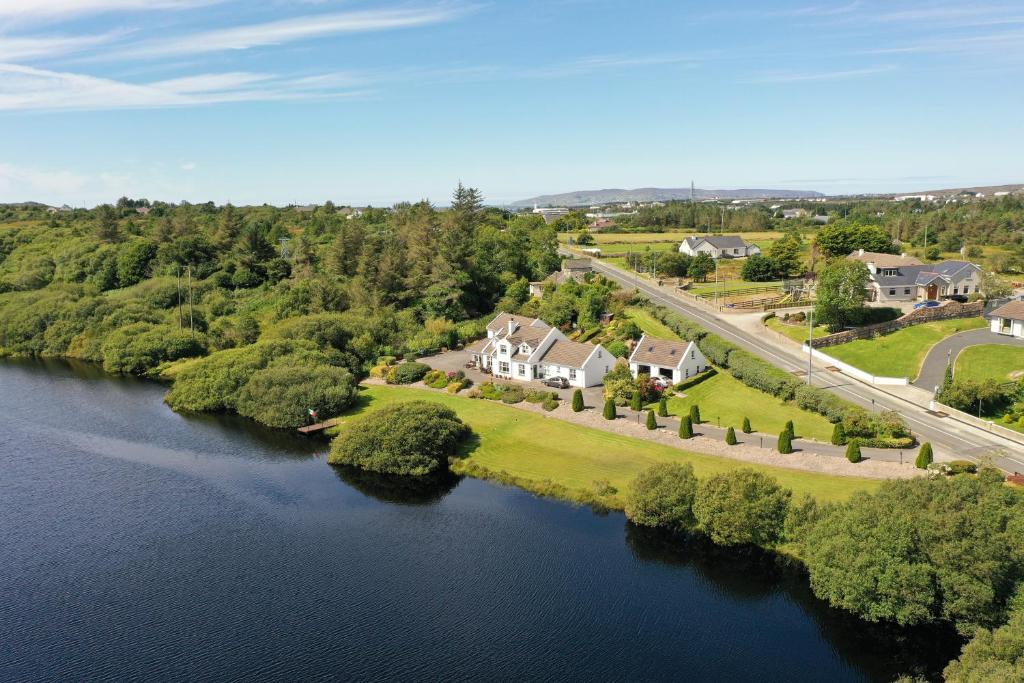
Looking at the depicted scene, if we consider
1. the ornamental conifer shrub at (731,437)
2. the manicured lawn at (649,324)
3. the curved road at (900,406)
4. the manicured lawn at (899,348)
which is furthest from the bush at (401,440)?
the manicured lawn at (899,348)

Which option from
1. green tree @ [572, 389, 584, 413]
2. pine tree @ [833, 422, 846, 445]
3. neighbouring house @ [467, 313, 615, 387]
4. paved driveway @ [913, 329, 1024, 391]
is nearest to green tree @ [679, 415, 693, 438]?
pine tree @ [833, 422, 846, 445]

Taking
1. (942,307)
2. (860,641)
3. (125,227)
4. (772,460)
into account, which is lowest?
(860,641)

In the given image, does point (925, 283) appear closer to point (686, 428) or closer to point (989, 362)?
point (989, 362)

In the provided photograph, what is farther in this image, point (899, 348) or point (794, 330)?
point (794, 330)

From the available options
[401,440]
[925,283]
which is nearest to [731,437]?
[401,440]

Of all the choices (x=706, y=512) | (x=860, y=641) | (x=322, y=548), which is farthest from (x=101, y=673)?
(x=860, y=641)

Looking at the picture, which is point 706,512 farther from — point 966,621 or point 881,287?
point 881,287
